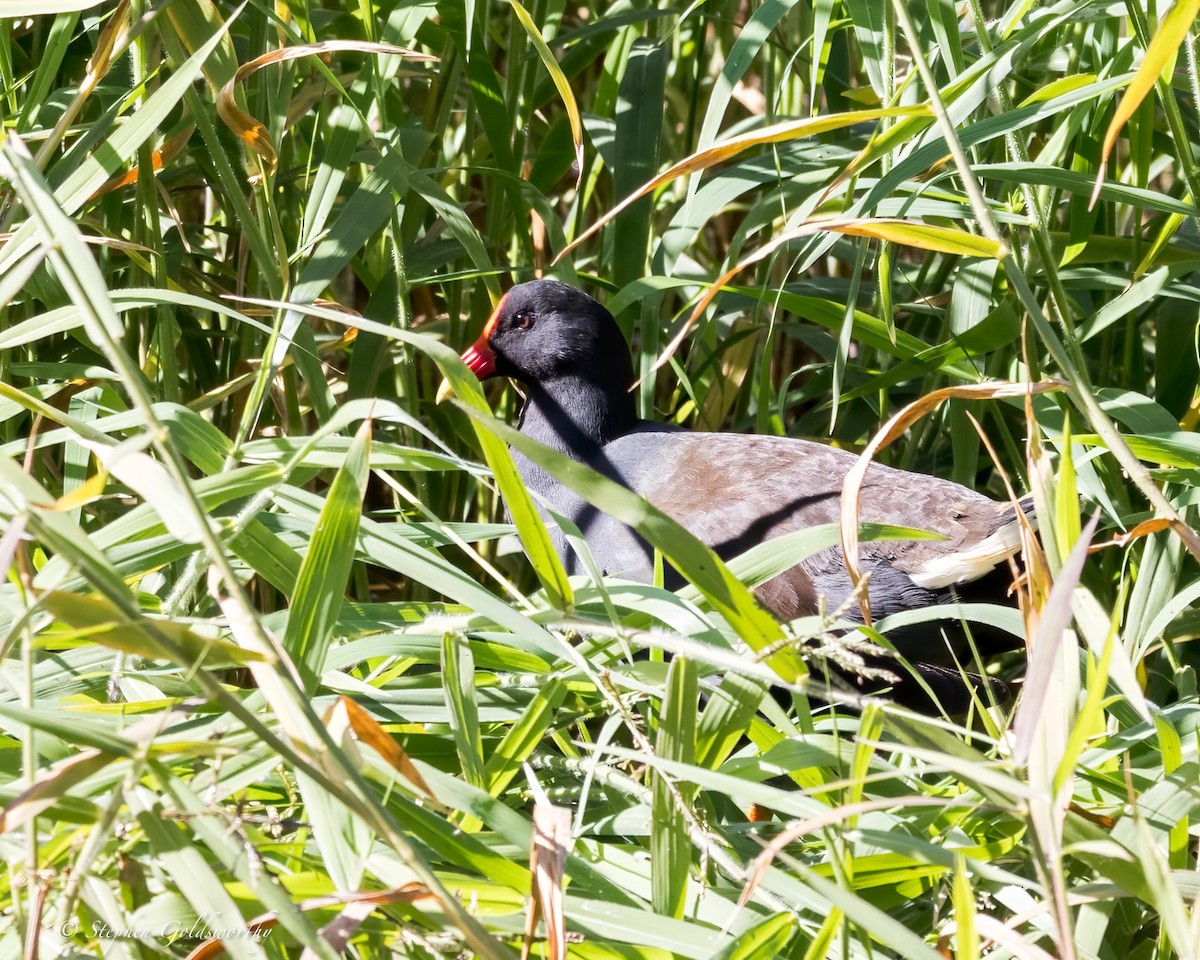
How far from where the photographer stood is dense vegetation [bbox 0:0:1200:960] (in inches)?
33.3

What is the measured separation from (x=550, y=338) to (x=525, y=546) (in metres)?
1.05

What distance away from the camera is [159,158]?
5.31ft

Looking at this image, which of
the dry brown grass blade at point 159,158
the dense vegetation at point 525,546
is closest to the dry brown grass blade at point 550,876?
the dense vegetation at point 525,546

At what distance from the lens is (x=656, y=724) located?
3.93ft

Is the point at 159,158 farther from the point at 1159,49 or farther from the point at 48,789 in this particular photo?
the point at 1159,49

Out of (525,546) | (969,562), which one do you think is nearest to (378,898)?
(525,546)

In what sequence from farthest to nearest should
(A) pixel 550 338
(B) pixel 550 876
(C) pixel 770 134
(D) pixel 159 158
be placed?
(A) pixel 550 338
(D) pixel 159 158
(C) pixel 770 134
(B) pixel 550 876

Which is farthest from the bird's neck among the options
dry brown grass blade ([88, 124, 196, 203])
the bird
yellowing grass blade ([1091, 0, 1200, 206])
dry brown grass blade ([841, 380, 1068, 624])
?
yellowing grass blade ([1091, 0, 1200, 206])

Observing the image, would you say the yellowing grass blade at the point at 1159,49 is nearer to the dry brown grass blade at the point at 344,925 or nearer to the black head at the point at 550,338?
the dry brown grass blade at the point at 344,925

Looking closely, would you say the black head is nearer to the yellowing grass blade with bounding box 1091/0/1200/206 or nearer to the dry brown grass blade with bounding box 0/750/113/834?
the yellowing grass blade with bounding box 1091/0/1200/206

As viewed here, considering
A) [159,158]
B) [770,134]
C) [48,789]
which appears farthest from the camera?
[159,158]

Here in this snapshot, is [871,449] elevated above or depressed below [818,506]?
above

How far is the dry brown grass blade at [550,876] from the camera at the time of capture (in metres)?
0.87

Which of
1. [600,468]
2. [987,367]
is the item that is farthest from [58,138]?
[987,367]
